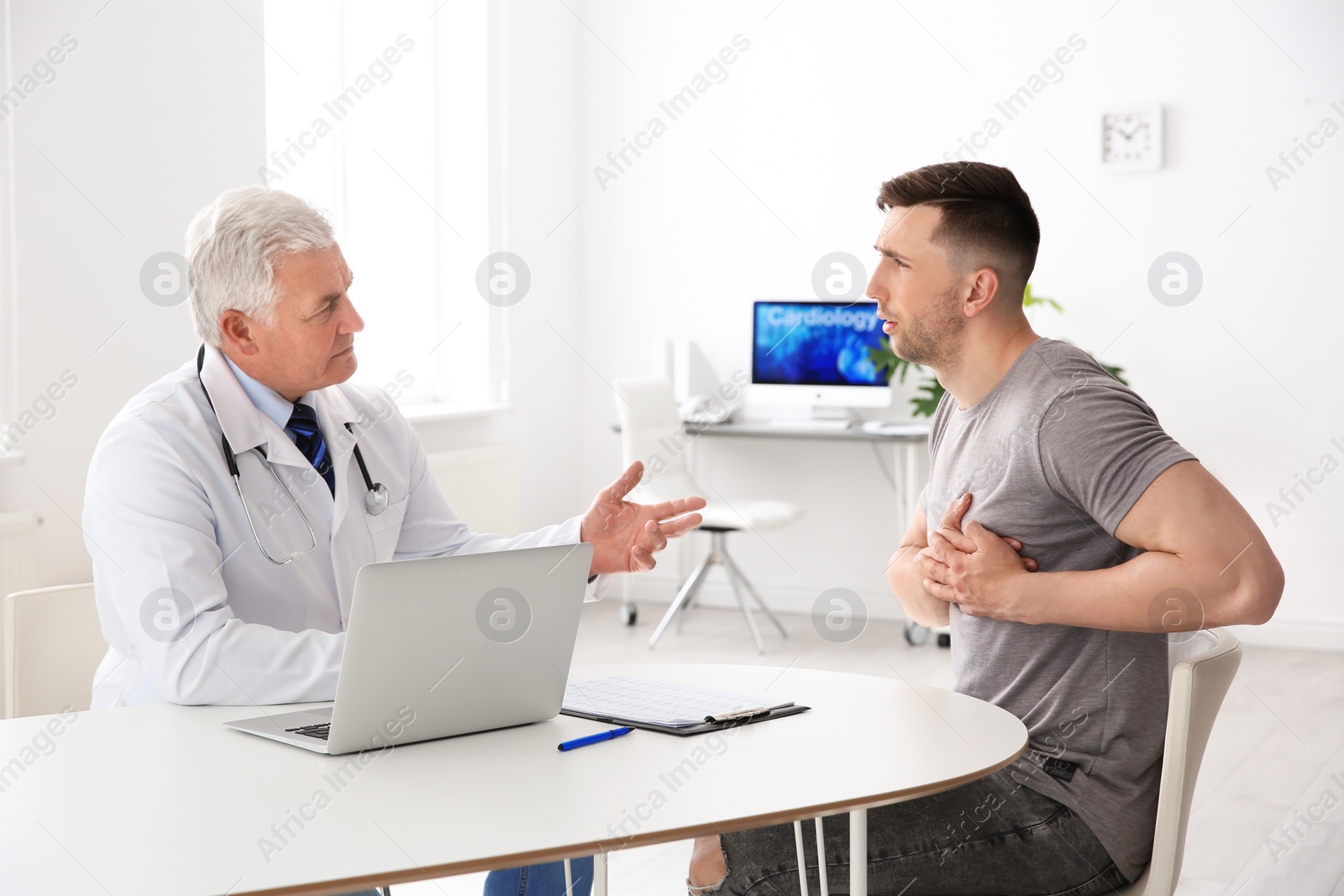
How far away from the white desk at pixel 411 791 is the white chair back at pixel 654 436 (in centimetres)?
345

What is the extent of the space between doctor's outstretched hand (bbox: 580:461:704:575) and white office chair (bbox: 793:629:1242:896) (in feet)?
1.60

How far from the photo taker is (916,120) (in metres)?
5.29

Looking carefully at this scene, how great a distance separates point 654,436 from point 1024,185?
1.83 m

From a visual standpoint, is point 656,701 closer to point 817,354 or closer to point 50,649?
point 50,649

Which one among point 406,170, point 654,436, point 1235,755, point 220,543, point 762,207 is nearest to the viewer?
point 220,543

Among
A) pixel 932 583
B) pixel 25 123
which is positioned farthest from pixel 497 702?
pixel 25 123

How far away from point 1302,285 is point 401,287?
358 cm

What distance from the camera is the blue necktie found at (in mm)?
1883

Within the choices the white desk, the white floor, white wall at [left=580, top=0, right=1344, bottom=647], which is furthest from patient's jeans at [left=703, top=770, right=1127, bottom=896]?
white wall at [left=580, top=0, right=1344, bottom=647]

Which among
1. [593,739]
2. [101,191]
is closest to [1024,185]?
[101,191]

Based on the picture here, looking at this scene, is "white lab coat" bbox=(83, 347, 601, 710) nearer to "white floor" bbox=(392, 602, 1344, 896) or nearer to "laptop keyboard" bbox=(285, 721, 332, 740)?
"laptop keyboard" bbox=(285, 721, 332, 740)

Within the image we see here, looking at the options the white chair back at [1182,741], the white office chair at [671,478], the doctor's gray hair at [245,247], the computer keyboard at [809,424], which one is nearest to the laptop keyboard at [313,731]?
the doctor's gray hair at [245,247]

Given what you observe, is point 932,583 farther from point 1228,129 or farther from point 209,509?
point 1228,129

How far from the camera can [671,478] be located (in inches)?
200
